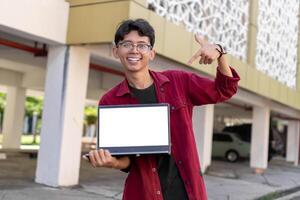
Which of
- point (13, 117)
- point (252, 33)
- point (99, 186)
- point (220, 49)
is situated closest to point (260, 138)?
point (252, 33)

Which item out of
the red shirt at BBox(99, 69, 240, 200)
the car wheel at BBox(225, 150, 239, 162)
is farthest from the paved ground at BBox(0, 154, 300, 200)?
the car wheel at BBox(225, 150, 239, 162)

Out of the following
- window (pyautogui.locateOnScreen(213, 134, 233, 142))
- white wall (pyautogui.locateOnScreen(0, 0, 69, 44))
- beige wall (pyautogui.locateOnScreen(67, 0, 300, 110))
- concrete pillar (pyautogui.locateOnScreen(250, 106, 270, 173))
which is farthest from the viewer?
window (pyautogui.locateOnScreen(213, 134, 233, 142))

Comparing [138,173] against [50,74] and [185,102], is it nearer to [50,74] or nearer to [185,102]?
[185,102]

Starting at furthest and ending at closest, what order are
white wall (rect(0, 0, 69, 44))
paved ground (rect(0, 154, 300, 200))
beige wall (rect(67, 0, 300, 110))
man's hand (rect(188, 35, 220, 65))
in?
beige wall (rect(67, 0, 300, 110)) → paved ground (rect(0, 154, 300, 200)) → white wall (rect(0, 0, 69, 44)) → man's hand (rect(188, 35, 220, 65))

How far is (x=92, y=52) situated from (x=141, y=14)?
5.04 feet

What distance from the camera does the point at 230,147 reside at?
23797mm

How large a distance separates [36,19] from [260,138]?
13815 millimetres

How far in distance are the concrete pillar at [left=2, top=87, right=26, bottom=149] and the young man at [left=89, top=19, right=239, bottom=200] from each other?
1806 cm

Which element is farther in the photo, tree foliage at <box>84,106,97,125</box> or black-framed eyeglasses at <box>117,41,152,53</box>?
tree foliage at <box>84,106,97,125</box>

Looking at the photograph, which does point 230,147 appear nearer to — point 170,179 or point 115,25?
point 115,25

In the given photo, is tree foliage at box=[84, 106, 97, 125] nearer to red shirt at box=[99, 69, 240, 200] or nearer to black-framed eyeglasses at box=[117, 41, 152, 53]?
red shirt at box=[99, 69, 240, 200]

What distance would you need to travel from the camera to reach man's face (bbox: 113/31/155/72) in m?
2.52

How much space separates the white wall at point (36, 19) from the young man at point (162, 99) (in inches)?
232

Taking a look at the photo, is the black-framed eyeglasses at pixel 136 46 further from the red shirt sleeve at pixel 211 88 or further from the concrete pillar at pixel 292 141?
the concrete pillar at pixel 292 141
